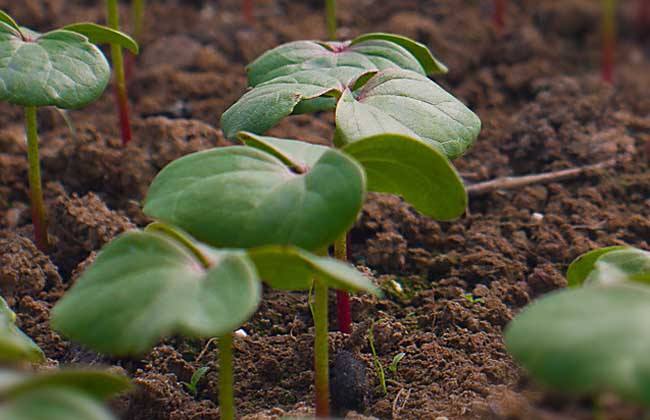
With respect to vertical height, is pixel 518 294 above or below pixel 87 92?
below

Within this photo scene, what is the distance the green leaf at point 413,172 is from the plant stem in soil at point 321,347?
5.7 inches

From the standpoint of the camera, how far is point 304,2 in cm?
286

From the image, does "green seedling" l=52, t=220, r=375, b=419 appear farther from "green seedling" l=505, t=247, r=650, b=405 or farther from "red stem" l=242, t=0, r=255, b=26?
"red stem" l=242, t=0, r=255, b=26

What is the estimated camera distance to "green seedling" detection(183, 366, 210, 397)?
4.69ft

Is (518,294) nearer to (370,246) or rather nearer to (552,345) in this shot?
(370,246)

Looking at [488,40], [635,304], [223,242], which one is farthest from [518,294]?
[488,40]

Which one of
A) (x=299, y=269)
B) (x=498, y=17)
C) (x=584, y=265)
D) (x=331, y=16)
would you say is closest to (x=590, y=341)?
(x=299, y=269)

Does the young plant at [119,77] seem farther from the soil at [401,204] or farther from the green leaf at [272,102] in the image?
the green leaf at [272,102]

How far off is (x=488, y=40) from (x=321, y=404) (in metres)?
1.57

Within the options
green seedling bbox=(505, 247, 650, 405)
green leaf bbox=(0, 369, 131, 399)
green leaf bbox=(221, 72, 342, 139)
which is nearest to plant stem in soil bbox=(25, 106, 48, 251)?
green leaf bbox=(221, 72, 342, 139)

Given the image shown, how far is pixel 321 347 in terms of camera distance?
121 centimetres

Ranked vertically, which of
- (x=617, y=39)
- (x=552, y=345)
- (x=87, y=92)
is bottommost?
(x=617, y=39)

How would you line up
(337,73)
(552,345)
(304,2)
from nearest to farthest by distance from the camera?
(552,345), (337,73), (304,2)

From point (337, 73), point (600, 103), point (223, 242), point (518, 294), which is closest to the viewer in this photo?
point (223, 242)
